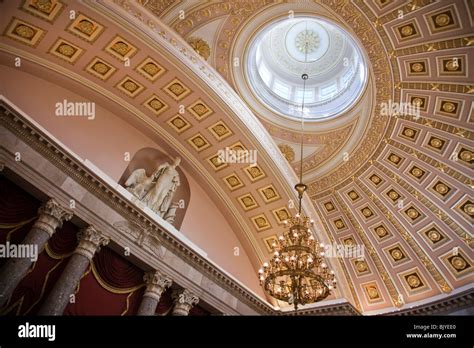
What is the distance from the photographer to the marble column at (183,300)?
8.52 metres

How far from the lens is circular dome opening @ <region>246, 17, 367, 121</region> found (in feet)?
36.7

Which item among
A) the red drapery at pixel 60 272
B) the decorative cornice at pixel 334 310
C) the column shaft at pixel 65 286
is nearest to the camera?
the column shaft at pixel 65 286

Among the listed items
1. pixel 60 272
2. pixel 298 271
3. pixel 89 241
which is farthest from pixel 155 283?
pixel 298 271

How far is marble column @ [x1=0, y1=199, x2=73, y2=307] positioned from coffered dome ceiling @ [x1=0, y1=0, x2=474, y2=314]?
3.59 metres

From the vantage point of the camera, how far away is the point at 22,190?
699 cm

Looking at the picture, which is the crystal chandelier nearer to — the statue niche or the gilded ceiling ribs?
the statue niche

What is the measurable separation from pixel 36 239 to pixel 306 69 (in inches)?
384

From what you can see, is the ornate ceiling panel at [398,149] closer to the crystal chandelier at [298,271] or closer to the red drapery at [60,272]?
the crystal chandelier at [298,271]

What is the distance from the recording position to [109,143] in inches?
364

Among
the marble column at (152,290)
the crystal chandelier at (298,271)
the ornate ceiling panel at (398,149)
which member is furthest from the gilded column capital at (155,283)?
the ornate ceiling panel at (398,149)

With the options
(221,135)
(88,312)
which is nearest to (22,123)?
(88,312)

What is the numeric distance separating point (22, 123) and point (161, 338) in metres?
6.41

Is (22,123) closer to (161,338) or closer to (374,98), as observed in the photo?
(161,338)

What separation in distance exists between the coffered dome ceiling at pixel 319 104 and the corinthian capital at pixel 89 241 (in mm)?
3855
